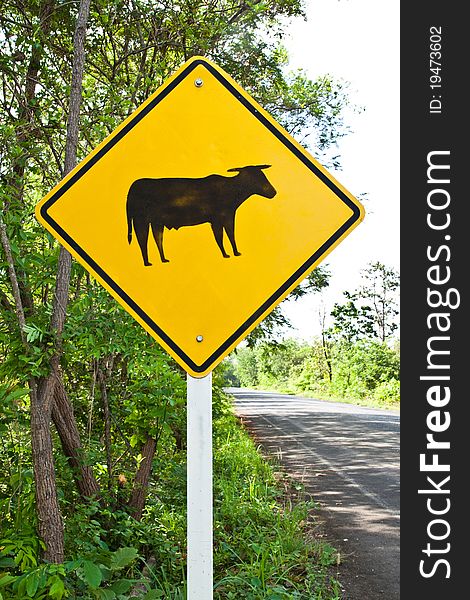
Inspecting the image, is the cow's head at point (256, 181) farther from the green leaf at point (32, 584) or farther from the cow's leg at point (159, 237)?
the green leaf at point (32, 584)

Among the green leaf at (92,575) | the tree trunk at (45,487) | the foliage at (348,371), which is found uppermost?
the tree trunk at (45,487)

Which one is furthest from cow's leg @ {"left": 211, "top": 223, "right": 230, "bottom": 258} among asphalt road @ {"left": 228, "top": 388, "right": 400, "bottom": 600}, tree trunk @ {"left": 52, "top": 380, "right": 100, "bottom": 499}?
asphalt road @ {"left": 228, "top": 388, "right": 400, "bottom": 600}

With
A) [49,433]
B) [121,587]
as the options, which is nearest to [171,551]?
[121,587]

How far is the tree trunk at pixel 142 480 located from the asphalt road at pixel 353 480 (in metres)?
1.56

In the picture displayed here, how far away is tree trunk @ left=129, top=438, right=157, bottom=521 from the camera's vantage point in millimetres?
4887

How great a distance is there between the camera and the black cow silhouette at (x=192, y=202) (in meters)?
2.07

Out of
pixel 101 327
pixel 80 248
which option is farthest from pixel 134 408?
pixel 80 248

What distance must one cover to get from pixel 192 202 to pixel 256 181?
0.20 meters

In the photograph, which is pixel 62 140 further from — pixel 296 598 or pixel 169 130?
pixel 296 598

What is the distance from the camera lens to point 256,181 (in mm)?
2072

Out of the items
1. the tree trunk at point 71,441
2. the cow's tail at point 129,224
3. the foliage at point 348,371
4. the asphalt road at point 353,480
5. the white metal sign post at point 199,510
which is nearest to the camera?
the white metal sign post at point 199,510

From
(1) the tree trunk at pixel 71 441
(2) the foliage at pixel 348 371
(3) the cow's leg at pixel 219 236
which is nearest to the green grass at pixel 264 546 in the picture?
(1) the tree trunk at pixel 71 441

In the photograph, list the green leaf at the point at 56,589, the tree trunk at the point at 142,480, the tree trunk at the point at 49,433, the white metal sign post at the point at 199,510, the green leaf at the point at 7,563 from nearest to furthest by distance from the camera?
the white metal sign post at the point at 199,510 → the green leaf at the point at 56,589 → the green leaf at the point at 7,563 → the tree trunk at the point at 49,433 → the tree trunk at the point at 142,480

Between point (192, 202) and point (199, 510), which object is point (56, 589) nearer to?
point (199, 510)
